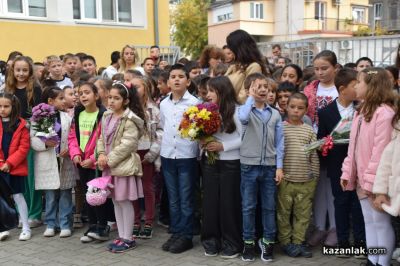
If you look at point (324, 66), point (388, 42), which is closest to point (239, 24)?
point (388, 42)

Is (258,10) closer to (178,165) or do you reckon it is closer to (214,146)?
(178,165)

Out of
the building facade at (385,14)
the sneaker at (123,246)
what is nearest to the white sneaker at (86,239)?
the sneaker at (123,246)

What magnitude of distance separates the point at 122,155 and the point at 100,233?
1.12 m

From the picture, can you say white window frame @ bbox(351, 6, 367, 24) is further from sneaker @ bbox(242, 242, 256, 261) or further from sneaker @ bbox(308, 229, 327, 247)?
sneaker @ bbox(242, 242, 256, 261)

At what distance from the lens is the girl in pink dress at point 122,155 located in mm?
5316

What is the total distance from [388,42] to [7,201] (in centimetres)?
874

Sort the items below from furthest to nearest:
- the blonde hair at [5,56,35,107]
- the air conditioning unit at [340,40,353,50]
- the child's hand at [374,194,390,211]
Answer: the air conditioning unit at [340,40,353,50], the blonde hair at [5,56,35,107], the child's hand at [374,194,390,211]

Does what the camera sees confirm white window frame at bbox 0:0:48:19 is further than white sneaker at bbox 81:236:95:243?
Yes

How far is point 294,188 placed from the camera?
5.08 meters

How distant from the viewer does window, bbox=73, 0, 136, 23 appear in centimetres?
1398

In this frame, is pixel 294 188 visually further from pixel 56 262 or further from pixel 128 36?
pixel 128 36

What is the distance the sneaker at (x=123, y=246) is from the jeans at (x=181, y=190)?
50cm

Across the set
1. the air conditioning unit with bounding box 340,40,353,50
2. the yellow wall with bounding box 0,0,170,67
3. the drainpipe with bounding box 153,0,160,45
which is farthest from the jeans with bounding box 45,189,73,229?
the drainpipe with bounding box 153,0,160,45

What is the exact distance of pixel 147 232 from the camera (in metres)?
5.86
